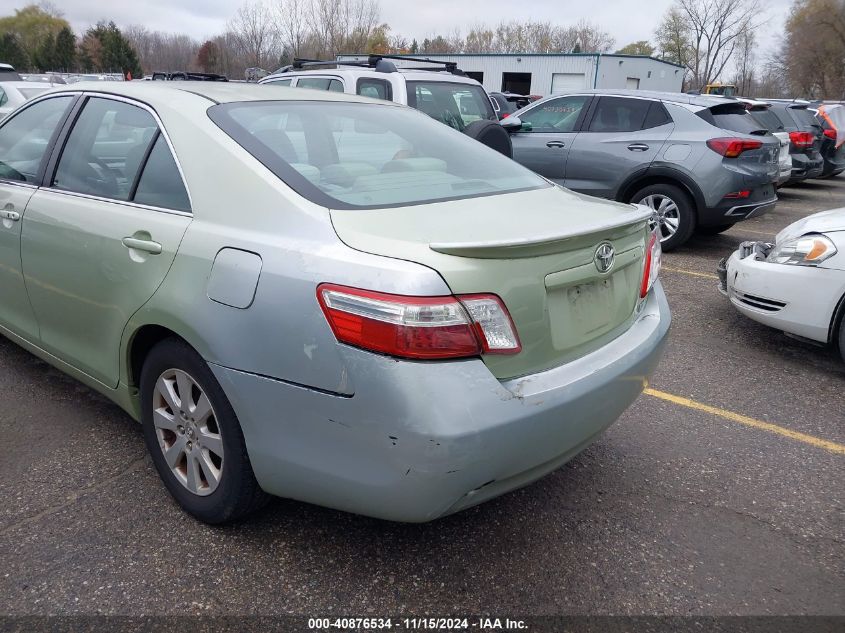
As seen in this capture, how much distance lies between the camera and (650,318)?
272 centimetres

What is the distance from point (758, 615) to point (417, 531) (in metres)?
1.18

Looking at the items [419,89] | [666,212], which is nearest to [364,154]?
[419,89]

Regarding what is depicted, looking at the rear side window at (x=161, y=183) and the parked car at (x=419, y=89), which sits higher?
the parked car at (x=419, y=89)

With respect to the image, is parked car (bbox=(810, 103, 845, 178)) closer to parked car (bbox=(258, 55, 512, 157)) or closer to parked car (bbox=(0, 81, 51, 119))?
parked car (bbox=(258, 55, 512, 157))

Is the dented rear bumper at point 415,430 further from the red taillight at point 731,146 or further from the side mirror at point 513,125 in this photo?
the side mirror at point 513,125

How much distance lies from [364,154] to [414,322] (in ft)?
4.00

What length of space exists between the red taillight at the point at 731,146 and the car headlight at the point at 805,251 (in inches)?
116

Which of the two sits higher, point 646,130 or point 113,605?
point 646,130

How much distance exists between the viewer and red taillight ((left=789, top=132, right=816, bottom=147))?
12.3 meters

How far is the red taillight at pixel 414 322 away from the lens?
186 cm

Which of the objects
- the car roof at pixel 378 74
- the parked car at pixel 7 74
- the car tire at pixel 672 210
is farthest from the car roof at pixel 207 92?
the parked car at pixel 7 74

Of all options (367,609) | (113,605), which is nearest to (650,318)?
(367,609)

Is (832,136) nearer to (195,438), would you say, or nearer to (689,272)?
(689,272)

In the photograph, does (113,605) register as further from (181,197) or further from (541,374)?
(541,374)
